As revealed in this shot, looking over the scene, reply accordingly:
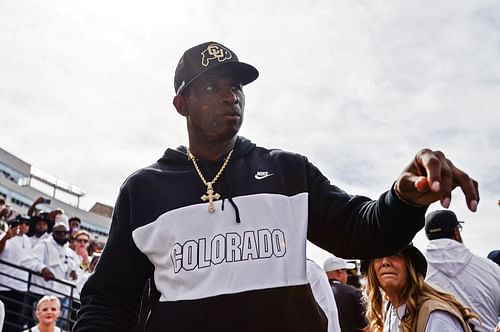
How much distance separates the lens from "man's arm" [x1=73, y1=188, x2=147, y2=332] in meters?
2.12

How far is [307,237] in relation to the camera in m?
2.06

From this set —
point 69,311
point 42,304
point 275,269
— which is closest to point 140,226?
point 275,269

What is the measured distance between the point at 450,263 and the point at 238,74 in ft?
9.38

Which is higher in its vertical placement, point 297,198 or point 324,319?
point 297,198

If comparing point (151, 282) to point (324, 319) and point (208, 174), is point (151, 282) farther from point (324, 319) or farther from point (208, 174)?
point (324, 319)

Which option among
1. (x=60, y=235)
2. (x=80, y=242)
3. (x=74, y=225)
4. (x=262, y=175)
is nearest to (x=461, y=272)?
(x=262, y=175)

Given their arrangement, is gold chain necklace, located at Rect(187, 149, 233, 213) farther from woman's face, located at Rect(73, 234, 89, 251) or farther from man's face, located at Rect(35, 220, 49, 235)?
woman's face, located at Rect(73, 234, 89, 251)

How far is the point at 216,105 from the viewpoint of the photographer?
227cm

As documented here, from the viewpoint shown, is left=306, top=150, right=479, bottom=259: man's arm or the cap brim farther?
the cap brim

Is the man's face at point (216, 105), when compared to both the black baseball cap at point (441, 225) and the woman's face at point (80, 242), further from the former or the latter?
the woman's face at point (80, 242)

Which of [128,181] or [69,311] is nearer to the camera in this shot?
[128,181]

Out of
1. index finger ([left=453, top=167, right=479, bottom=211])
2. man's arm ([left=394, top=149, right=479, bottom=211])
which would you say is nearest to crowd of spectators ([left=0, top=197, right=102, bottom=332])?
man's arm ([left=394, top=149, right=479, bottom=211])

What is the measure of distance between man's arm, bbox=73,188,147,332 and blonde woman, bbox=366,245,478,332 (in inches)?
72.9

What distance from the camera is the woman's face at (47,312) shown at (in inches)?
296
